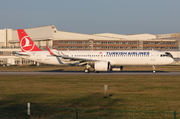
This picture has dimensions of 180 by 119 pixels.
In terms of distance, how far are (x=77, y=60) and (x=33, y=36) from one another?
10312cm

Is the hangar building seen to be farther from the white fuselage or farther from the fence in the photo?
the fence

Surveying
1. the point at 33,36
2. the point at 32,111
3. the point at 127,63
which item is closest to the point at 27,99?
the point at 32,111

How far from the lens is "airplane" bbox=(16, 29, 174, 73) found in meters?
44.8

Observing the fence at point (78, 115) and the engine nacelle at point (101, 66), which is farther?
the engine nacelle at point (101, 66)

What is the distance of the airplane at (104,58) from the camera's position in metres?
44.8

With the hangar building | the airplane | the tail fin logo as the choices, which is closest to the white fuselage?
the airplane

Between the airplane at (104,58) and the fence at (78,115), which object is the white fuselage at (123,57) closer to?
the airplane at (104,58)

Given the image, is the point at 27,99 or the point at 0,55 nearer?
the point at 27,99

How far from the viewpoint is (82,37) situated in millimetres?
131250

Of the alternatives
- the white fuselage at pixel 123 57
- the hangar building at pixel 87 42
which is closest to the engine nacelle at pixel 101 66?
the white fuselage at pixel 123 57

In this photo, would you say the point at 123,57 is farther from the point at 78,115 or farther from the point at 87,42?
the point at 87,42

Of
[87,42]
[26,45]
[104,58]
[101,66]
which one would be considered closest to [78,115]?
[101,66]

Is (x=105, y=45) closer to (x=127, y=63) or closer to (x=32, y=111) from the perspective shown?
(x=127, y=63)

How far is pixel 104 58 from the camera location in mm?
46281
